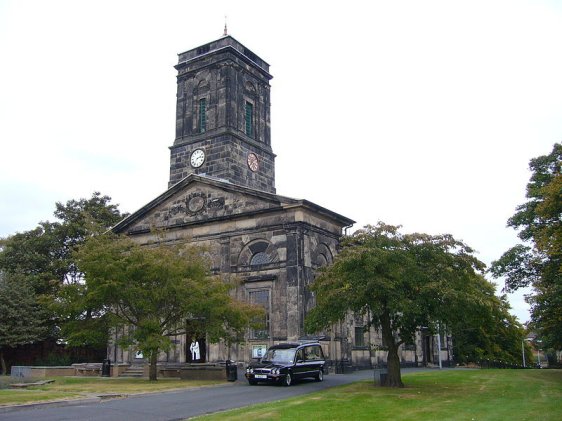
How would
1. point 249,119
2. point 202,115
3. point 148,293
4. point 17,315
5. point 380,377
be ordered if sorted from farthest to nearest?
1. point 249,119
2. point 202,115
3. point 17,315
4. point 148,293
5. point 380,377

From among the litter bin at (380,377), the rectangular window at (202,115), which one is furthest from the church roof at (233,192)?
the litter bin at (380,377)

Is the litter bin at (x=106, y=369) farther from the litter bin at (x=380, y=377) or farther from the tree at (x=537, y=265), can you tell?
the tree at (x=537, y=265)

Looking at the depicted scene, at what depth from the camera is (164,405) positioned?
16141 millimetres

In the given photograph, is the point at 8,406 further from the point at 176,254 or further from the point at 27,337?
the point at 27,337

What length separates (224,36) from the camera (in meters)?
41.1

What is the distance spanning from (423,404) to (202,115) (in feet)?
95.6

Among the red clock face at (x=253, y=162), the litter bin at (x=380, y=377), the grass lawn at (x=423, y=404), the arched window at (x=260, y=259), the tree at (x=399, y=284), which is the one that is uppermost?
the red clock face at (x=253, y=162)

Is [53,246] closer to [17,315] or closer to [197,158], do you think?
[17,315]

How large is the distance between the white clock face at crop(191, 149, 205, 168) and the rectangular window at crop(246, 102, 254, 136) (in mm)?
3771

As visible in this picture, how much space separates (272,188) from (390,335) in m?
21.2

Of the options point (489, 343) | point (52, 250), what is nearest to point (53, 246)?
point (52, 250)

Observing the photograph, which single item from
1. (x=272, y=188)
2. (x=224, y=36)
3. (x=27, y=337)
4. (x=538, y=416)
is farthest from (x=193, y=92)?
(x=538, y=416)

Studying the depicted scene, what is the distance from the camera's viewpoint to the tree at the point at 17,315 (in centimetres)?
3581

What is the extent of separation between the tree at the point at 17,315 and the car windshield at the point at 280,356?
19.5m
